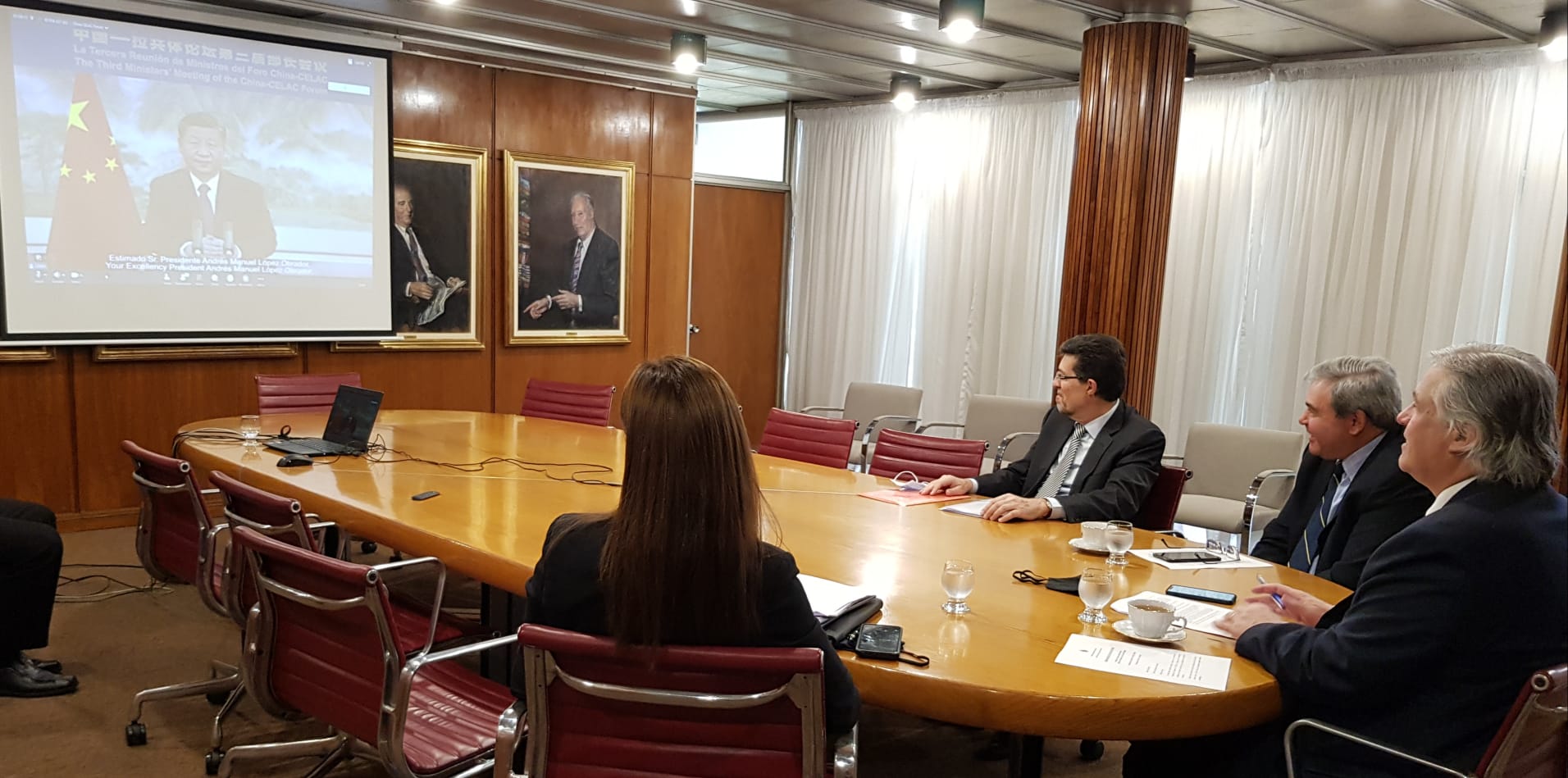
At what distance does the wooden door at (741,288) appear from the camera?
8383 millimetres

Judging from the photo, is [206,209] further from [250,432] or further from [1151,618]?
[1151,618]

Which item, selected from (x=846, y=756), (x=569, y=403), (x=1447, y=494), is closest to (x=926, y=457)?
(x=569, y=403)

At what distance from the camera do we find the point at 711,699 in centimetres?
163

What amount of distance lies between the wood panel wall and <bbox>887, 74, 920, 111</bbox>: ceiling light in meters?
1.53

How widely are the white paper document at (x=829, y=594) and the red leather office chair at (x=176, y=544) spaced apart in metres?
1.68

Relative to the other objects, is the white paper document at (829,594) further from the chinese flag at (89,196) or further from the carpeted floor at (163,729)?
the chinese flag at (89,196)

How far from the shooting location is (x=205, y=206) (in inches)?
226

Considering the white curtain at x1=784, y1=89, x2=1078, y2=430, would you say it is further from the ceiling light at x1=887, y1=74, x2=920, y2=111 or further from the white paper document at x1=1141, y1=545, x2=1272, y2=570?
the white paper document at x1=1141, y1=545, x2=1272, y2=570

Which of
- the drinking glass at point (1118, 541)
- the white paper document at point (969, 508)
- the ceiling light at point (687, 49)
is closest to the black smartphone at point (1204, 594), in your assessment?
the drinking glass at point (1118, 541)

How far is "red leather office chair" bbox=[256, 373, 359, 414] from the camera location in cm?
511

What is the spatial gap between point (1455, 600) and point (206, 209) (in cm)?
598

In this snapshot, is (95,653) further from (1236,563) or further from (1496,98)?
(1496,98)

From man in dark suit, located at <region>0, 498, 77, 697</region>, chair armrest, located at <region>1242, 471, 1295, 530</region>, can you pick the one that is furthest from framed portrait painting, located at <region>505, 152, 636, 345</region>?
chair armrest, located at <region>1242, 471, 1295, 530</region>

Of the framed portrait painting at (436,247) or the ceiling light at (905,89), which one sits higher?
the ceiling light at (905,89)
